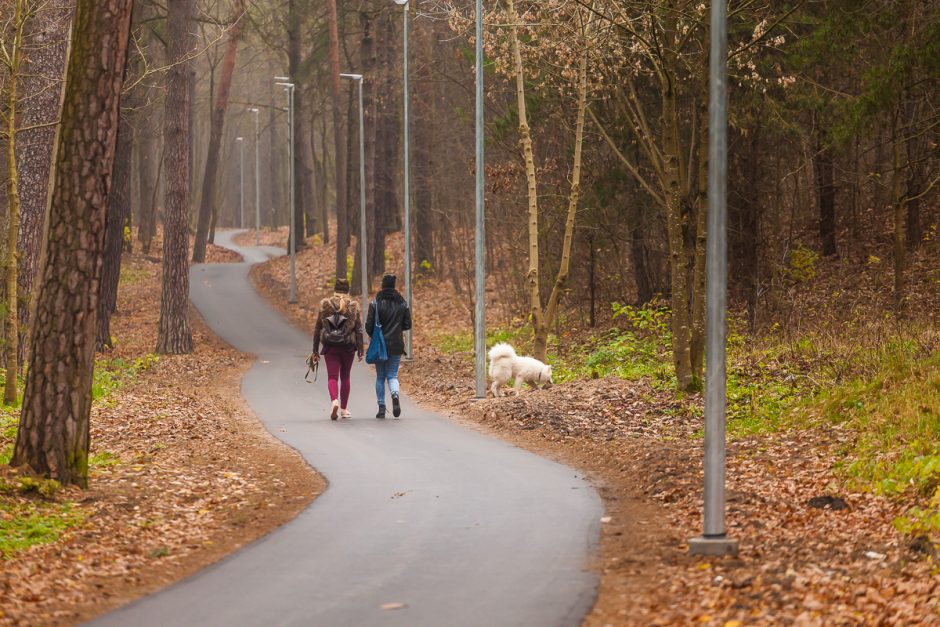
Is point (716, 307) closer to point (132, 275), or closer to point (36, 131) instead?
point (36, 131)

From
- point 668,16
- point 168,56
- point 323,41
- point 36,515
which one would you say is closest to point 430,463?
point 36,515

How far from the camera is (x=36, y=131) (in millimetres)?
21047

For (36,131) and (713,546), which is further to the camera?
(36,131)

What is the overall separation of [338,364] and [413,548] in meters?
8.95

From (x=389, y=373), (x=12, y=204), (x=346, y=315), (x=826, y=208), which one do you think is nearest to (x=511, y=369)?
(x=389, y=373)

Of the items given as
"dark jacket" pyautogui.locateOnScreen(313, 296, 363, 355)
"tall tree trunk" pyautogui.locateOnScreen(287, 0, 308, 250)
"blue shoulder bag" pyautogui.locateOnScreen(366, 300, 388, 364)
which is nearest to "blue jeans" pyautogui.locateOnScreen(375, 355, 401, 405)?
"blue shoulder bag" pyautogui.locateOnScreen(366, 300, 388, 364)

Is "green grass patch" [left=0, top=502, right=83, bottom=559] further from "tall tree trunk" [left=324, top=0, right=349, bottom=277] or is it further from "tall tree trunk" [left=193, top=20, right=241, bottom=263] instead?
"tall tree trunk" [left=193, top=20, right=241, bottom=263]

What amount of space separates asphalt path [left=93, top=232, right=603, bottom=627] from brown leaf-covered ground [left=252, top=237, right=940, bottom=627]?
1.36 feet

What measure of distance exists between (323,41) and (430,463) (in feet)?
120

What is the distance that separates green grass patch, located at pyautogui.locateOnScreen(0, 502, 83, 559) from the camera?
8422 millimetres

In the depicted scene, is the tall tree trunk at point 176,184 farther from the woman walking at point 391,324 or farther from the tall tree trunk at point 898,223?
the tall tree trunk at point 898,223

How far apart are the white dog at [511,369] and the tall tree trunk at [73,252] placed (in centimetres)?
993

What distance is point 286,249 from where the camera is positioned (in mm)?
67500

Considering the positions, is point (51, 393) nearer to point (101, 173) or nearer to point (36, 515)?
point (36, 515)
